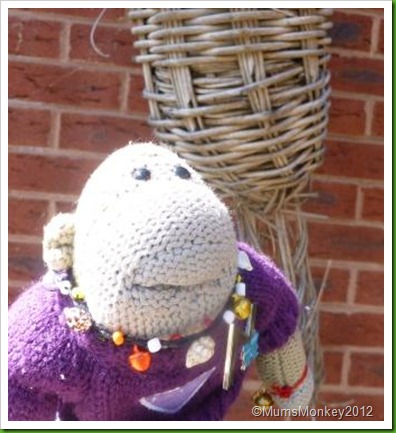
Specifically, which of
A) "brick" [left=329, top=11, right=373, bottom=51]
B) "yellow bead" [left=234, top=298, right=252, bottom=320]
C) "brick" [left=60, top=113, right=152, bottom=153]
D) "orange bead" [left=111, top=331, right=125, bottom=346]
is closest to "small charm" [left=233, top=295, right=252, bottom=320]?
"yellow bead" [left=234, top=298, right=252, bottom=320]

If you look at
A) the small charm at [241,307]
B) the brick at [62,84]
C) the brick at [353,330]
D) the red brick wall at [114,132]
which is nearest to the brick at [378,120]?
the red brick wall at [114,132]

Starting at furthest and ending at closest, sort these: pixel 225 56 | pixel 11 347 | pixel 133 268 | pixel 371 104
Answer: pixel 371 104
pixel 225 56
pixel 11 347
pixel 133 268

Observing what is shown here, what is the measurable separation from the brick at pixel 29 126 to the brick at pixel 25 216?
0.09 meters

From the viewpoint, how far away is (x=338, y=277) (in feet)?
4.74

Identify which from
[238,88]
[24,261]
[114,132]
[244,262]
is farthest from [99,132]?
[244,262]

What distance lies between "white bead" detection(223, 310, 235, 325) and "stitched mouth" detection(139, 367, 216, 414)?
65 mm

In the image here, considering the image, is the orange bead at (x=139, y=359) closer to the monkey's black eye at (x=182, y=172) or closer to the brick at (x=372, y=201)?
the monkey's black eye at (x=182, y=172)

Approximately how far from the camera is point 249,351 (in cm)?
95

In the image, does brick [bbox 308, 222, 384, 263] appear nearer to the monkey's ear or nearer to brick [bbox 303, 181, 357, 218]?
brick [bbox 303, 181, 357, 218]

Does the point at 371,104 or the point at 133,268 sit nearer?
the point at 133,268

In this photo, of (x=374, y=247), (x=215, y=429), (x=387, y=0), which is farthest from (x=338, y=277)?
(x=215, y=429)

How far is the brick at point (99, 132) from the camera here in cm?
136

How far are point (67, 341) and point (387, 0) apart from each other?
593 millimetres

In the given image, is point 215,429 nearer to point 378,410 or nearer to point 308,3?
point 308,3
